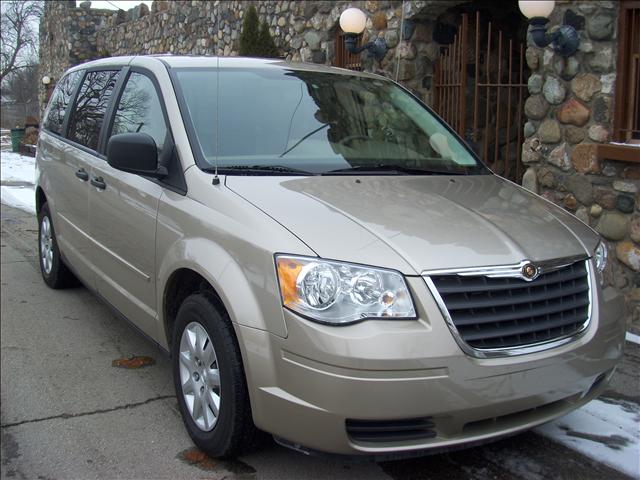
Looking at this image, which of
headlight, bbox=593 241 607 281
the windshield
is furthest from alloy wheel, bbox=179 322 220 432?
headlight, bbox=593 241 607 281

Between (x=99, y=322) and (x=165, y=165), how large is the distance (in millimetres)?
2106

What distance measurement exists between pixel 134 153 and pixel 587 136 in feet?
12.4

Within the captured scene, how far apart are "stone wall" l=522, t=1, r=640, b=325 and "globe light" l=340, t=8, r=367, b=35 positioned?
2.53 metres

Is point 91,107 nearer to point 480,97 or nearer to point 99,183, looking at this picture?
point 99,183

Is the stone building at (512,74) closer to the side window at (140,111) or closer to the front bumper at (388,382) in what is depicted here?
the front bumper at (388,382)

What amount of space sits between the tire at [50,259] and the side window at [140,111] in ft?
5.80

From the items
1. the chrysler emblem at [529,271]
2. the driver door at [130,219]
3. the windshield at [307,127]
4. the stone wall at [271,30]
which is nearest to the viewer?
the chrysler emblem at [529,271]

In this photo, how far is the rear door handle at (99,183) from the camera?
14.1 feet

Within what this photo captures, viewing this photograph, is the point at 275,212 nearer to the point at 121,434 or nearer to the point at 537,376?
the point at 537,376

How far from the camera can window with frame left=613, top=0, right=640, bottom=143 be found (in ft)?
17.3

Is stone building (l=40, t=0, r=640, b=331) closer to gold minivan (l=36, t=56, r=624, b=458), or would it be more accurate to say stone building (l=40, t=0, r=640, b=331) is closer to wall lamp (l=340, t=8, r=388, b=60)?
wall lamp (l=340, t=8, r=388, b=60)

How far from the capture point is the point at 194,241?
3195 mm

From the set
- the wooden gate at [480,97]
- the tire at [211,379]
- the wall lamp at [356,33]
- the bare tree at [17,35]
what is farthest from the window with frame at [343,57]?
the bare tree at [17,35]

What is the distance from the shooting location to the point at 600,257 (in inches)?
129
